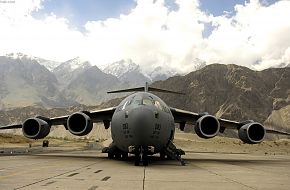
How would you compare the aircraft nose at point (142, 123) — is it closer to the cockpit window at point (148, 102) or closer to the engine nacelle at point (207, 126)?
the cockpit window at point (148, 102)

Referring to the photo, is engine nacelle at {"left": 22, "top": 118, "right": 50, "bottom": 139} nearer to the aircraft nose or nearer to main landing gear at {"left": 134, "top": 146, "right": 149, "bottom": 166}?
main landing gear at {"left": 134, "top": 146, "right": 149, "bottom": 166}

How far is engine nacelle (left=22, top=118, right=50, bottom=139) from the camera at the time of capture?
22578 millimetres

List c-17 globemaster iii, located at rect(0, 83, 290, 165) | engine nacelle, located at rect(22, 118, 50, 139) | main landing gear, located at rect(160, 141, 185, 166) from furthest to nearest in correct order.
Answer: engine nacelle, located at rect(22, 118, 50, 139) < main landing gear, located at rect(160, 141, 185, 166) < c-17 globemaster iii, located at rect(0, 83, 290, 165)

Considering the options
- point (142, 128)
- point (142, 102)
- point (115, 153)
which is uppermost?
point (142, 102)

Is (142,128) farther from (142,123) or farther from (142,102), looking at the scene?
(142,102)

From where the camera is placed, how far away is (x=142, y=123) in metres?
15.1

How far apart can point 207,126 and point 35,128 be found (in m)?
10.2

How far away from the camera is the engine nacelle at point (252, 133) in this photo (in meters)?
21.9

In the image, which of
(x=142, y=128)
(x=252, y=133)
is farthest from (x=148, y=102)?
(x=252, y=133)

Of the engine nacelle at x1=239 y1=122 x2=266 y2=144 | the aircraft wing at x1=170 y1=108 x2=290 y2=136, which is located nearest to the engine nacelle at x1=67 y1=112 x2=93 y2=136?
the aircraft wing at x1=170 y1=108 x2=290 y2=136

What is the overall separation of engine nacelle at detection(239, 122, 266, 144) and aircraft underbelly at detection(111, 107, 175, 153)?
6.69 metres

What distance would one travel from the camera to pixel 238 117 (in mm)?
179750

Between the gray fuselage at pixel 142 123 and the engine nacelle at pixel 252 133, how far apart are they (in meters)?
6.39

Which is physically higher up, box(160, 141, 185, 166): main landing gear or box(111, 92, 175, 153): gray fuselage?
box(111, 92, 175, 153): gray fuselage
